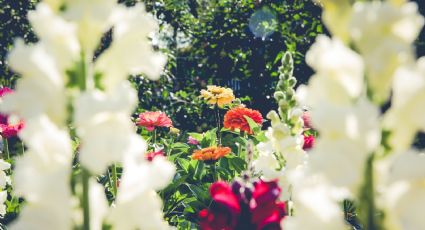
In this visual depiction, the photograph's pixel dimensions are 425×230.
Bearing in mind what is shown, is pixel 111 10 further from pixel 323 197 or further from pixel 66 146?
pixel 323 197

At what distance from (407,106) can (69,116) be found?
389mm

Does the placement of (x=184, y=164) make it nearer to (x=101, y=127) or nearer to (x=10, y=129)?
(x=10, y=129)

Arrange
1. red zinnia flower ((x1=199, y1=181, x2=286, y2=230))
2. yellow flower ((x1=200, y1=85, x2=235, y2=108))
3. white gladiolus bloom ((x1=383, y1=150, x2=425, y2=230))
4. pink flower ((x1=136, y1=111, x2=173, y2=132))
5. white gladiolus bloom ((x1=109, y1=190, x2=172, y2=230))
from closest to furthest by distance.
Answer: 1. white gladiolus bloom ((x1=383, y1=150, x2=425, y2=230))
2. white gladiolus bloom ((x1=109, y1=190, x2=172, y2=230))
3. red zinnia flower ((x1=199, y1=181, x2=286, y2=230))
4. pink flower ((x1=136, y1=111, x2=173, y2=132))
5. yellow flower ((x1=200, y1=85, x2=235, y2=108))

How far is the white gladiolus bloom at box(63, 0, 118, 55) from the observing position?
0.74 meters

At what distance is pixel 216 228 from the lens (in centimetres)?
111

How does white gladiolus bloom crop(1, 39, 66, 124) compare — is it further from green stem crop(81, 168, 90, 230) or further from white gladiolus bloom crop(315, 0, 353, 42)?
white gladiolus bloom crop(315, 0, 353, 42)

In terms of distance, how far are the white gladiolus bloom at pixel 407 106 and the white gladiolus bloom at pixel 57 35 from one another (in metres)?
0.38

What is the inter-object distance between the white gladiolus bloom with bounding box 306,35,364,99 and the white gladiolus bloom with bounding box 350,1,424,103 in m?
0.01

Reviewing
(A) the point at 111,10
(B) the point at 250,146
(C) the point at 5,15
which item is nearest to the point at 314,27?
(C) the point at 5,15

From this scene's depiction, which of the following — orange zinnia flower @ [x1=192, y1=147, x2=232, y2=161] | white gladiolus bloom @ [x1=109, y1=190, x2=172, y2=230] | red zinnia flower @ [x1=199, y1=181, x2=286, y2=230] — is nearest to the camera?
white gladiolus bloom @ [x1=109, y1=190, x2=172, y2=230]

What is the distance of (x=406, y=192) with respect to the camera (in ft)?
2.37

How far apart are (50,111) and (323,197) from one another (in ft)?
1.07

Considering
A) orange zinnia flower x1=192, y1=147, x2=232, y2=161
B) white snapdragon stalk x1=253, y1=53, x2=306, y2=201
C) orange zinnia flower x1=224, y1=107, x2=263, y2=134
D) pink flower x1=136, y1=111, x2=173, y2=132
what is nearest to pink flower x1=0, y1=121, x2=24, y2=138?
pink flower x1=136, y1=111, x2=173, y2=132

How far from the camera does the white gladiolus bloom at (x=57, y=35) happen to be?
0.76 m
